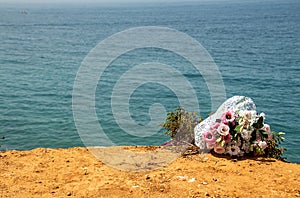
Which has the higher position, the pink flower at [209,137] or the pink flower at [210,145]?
the pink flower at [209,137]

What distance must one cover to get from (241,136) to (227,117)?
56 centimetres

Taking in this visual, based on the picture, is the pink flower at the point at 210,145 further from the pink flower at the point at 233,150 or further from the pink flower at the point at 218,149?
the pink flower at the point at 233,150

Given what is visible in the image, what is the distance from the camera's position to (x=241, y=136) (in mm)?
8438

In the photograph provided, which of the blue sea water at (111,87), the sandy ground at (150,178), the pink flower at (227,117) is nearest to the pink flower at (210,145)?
the sandy ground at (150,178)

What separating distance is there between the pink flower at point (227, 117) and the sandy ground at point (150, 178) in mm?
849

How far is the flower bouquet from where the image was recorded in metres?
8.43

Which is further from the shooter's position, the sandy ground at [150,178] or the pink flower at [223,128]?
the pink flower at [223,128]

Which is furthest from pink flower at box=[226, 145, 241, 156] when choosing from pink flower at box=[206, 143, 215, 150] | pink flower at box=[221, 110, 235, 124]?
pink flower at box=[221, 110, 235, 124]

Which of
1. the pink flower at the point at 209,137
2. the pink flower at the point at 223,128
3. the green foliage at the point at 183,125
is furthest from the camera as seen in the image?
the green foliage at the point at 183,125

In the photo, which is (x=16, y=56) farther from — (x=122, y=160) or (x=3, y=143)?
(x=122, y=160)

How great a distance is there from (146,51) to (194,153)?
3961 cm

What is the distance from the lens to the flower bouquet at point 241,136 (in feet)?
27.7

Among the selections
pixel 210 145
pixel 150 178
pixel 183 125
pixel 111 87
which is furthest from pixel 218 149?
pixel 111 87

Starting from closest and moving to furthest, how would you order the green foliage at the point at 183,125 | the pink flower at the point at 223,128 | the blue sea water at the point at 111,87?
the pink flower at the point at 223,128
the green foliage at the point at 183,125
the blue sea water at the point at 111,87
